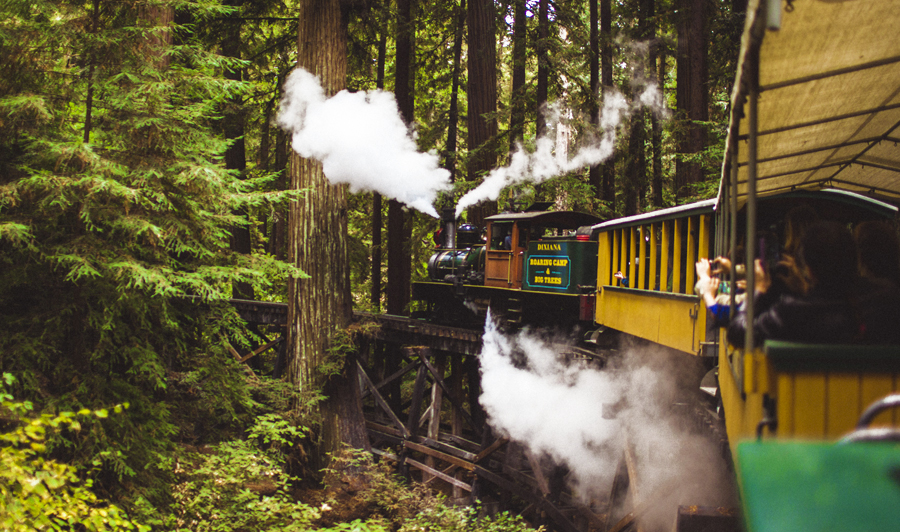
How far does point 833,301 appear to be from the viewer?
2088mm

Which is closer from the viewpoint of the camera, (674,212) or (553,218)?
(674,212)

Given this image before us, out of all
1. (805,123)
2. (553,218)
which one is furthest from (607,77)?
(805,123)

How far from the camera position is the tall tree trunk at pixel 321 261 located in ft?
29.4

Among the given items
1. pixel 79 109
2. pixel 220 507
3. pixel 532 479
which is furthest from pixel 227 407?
pixel 532 479

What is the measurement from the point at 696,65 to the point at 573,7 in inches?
277

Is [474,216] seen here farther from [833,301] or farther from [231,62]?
[833,301]

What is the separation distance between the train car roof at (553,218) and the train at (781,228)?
2.44 meters

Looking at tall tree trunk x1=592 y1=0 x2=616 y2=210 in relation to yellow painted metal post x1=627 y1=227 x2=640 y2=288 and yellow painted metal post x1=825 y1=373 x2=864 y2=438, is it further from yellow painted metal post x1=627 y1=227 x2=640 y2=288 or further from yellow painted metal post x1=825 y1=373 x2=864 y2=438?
yellow painted metal post x1=825 y1=373 x2=864 y2=438

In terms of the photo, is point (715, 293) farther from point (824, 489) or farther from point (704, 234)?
point (824, 489)

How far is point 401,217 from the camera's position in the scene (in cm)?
1574

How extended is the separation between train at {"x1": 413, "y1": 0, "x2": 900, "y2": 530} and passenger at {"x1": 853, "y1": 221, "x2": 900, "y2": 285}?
0.47m

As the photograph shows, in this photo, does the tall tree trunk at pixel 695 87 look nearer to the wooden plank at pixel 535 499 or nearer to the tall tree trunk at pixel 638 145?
the tall tree trunk at pixel 638 145

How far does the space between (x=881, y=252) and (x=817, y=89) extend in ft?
2.73

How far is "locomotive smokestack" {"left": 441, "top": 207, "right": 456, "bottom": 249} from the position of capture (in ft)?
40.5
